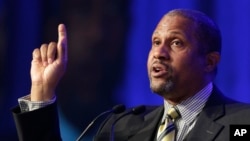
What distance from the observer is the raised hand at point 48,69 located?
1869 mm

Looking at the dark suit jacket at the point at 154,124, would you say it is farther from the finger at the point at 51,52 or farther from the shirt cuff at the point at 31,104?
the finger at the point at 51,52

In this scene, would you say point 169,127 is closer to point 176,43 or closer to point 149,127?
point 149,127

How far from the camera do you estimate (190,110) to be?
1.89m

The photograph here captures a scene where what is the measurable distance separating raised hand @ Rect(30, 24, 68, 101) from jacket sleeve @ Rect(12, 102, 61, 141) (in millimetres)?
67

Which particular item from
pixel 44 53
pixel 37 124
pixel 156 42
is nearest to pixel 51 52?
pixel 44 53

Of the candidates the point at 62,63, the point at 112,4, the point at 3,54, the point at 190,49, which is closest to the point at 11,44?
the point at 3,54

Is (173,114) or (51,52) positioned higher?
(51,52)

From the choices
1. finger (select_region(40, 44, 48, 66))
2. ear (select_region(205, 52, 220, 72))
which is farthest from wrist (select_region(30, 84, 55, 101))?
ear (select_region(205, 52, 220, 72))

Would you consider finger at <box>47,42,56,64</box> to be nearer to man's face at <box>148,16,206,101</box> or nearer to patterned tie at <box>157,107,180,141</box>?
man's face at <box>148,16,206,101</box>

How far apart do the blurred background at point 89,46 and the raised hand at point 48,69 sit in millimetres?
711

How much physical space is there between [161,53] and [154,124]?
29 cm

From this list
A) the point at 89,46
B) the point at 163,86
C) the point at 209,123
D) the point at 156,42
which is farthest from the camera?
the point at 89,46

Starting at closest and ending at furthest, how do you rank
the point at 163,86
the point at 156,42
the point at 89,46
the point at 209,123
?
1. the point at 209,123
2. the point at 163,86
3. the point at 156,42
4. the point at 89,46

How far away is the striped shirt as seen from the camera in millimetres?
1853
